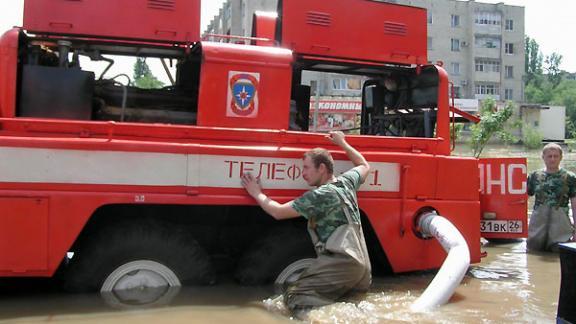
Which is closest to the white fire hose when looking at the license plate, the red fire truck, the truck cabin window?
the red fire truck

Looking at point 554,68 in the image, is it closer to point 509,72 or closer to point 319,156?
point 509,72

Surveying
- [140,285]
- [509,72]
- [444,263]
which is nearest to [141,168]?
[140,285]

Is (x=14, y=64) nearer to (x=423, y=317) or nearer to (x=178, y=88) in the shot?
(x=178, y=88)

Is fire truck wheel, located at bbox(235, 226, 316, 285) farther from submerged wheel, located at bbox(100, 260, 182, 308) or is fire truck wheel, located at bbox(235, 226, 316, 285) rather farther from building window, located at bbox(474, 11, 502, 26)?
building window, located at bbox(474, 11, 502, 26)

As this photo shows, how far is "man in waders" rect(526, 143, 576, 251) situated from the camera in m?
7.09

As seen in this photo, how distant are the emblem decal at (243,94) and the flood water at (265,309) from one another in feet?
4.92

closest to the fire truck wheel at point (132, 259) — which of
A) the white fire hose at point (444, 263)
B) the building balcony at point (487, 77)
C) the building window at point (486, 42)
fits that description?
the white fire hose at point (444, 263)

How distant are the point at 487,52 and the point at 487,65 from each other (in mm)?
1460

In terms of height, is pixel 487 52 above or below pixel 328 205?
above

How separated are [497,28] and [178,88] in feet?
198

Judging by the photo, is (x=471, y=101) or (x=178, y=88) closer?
(x=178, y=88)

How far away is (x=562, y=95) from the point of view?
84938 millimetres

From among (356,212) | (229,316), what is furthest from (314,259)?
(229,316)

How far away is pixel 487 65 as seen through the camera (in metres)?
59.9
